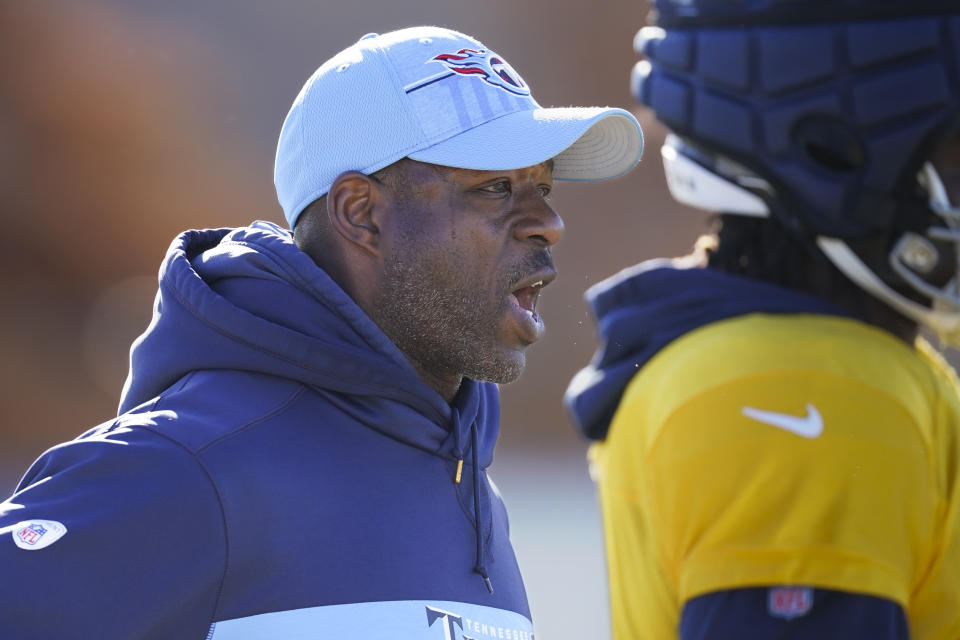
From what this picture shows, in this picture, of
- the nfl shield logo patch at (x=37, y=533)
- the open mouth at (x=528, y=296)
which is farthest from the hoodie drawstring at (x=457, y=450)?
the nfl shield logo patch at (x=37, y=533)

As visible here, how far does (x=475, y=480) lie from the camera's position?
6.93ft

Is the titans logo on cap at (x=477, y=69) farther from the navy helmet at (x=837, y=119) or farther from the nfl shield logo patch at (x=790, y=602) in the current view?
the nfl shield logo patch at (x=790, y=602)

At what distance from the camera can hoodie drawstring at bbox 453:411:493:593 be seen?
6.59ft

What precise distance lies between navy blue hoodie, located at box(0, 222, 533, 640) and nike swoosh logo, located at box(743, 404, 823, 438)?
52cm

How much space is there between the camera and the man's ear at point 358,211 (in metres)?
2.12

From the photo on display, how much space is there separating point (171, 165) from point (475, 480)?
429 inches

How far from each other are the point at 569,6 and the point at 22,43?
6.02 metres

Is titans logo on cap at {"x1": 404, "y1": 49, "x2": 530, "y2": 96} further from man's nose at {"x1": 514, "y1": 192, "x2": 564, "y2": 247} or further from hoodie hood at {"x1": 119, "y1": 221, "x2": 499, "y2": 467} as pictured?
hoodie hood at {"x1": 119, "y1": 221, "x2": 499, "y2": 467}

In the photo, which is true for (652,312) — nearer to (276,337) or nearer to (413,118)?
(413,118)

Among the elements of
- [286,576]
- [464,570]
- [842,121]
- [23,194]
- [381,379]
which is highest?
[842,121]

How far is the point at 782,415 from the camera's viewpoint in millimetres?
2113

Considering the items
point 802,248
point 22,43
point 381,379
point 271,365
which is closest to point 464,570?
point 381,379

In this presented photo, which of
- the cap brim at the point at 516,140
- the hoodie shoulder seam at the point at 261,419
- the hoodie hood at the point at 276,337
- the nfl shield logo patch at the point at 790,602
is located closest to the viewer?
the hoodie shoulder seam at the point at 261,419

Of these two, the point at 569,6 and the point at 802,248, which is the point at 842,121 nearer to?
the point at 802,248
